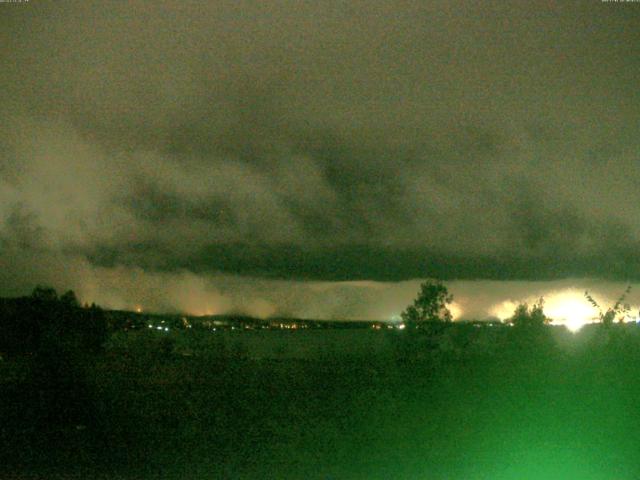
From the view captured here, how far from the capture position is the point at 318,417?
13305 millimetres

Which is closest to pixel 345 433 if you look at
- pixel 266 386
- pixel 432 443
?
pixel 432 443

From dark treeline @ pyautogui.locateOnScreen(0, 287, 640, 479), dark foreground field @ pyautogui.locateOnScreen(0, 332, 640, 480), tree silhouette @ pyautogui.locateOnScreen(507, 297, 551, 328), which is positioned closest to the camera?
dark foreground field @ pyautogui.locateOnScreen(0, 332, 640, 480)

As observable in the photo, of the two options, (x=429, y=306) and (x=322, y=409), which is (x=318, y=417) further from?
(x=429, y=306)

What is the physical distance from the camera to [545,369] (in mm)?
16969

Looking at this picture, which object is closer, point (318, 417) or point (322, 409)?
point (318, 417)

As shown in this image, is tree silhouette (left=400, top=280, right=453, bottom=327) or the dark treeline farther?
tree silhouette (left=400, top=280, right=453, bottom=327)

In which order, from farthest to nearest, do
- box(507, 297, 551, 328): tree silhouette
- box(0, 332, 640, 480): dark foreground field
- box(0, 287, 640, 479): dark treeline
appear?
box(507, 297, 551, 328): tree silhouette
box(0, 287, 640, 479): dark treeline
box(0, 332, 640, 480): dark foreground field

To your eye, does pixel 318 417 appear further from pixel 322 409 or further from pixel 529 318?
pixel 529 318

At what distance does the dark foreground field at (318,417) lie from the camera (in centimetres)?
1096

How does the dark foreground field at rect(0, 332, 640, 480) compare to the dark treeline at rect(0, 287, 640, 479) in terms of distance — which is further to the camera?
the dark treeline at rect(0, 287, 640, 479)

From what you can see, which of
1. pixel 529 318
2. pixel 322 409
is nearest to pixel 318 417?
pixel 322 409

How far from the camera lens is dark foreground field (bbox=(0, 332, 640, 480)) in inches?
432

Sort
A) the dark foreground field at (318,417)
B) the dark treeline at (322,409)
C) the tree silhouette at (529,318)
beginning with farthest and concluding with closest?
the tree silhouette at (529,318) < the dark treeline at (322,409) < the dark foreground field at (318,417)

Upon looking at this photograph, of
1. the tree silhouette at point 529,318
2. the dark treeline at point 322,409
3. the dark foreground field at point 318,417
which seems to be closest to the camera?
the dark foreground field at point 318,417
